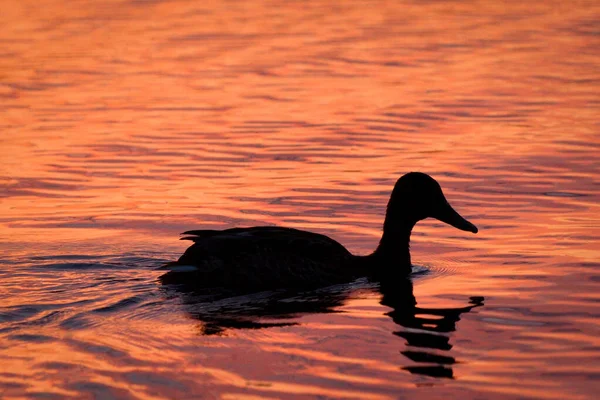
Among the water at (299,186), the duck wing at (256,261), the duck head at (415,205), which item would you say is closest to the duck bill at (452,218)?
the duck head at (415,205)

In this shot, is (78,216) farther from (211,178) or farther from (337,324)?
(337,324)

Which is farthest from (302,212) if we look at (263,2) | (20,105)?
(263,2)

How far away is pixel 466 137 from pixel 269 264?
267 inches

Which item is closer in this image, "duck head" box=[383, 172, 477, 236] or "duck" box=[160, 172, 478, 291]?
"duck" box=[160, 172, 478, 291]

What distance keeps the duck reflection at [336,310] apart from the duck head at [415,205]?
2.40 ft

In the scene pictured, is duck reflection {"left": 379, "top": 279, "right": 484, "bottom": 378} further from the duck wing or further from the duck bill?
the duck bill

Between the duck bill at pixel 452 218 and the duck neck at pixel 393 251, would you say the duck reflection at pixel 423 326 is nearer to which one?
the duck neck at pixel 393 251

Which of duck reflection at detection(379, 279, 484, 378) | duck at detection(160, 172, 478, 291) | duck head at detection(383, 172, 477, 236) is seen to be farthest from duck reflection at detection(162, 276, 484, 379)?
duck head at detection(383, 172, 477, 236)

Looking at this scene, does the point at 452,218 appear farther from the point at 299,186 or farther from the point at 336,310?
the point at 299,186

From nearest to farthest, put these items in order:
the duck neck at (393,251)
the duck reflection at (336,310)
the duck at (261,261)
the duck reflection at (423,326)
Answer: the duck reflection at (423,326) < the duck reflection at (336,310) < the duck at (261,261) < the duck neck at (393,251)

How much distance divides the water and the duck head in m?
0.42

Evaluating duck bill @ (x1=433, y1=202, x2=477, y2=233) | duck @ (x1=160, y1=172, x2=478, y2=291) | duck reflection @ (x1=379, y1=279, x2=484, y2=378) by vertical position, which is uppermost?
duck bill @ (x1=433, y1=202, x2=477, y2=233)

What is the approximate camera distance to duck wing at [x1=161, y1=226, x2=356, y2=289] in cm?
1190

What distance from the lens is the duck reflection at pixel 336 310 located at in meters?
9.64
